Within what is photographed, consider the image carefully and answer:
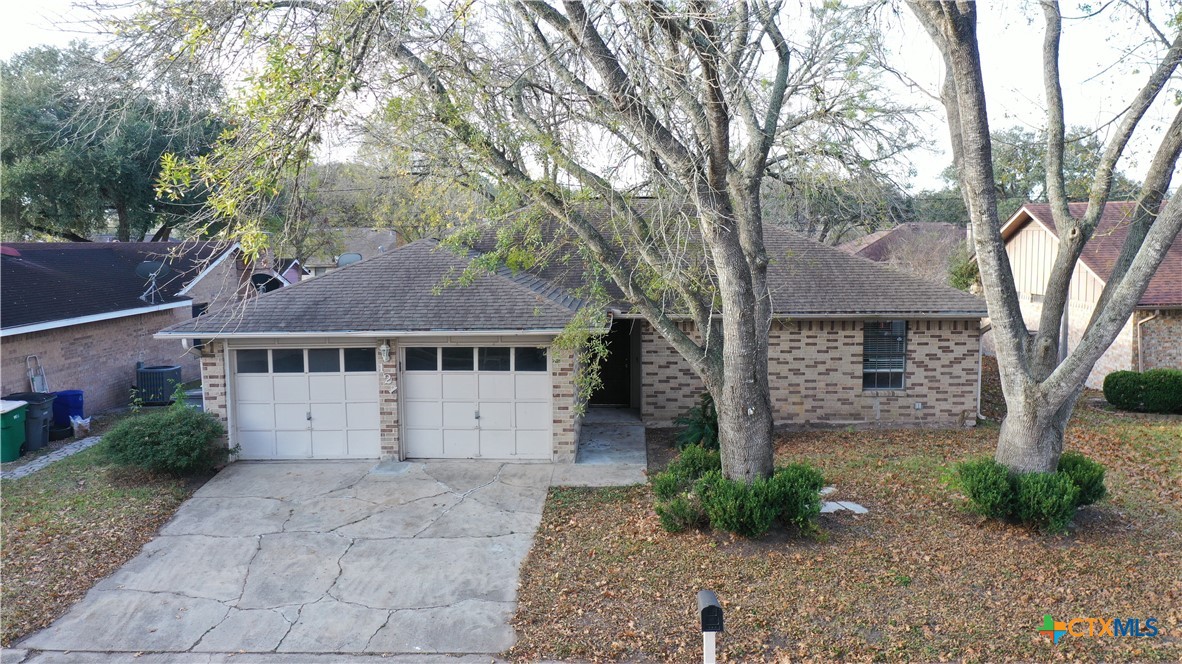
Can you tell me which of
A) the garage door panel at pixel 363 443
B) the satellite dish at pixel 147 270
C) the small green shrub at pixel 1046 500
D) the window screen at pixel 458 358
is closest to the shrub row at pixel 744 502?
the small green shrub at pixel 1046 500

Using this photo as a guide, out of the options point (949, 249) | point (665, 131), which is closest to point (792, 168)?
point (665, 131)

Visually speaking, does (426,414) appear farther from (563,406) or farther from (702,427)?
(702,427)

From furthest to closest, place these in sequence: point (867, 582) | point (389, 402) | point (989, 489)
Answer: point (389, 402), point (989, 489), point (867, 582)

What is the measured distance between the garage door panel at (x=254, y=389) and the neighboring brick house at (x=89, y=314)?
1.69 meters

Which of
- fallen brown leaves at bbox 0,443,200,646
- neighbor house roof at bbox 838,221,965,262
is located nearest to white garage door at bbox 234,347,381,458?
fallen brown leaves at bbox 0,443,200,646

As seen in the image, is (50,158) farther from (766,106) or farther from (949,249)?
(949,249)

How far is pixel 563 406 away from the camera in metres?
12.2

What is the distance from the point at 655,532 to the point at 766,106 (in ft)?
16.3

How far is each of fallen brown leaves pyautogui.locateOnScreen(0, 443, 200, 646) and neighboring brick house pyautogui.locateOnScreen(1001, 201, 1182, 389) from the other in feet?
55.2

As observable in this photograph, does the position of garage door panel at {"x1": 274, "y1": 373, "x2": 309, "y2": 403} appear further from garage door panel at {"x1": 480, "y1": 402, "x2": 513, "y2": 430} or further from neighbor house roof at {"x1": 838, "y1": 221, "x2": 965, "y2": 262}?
neighbor house roof at {"x1": 838, "y1": 221, "x2": 965, "y2": 262}

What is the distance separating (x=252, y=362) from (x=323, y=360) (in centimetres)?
115

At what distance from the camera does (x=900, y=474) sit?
10.9m

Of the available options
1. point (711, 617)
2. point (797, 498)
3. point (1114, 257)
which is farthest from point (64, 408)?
point (1114, 257)

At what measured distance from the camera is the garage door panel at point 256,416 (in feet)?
40.6
